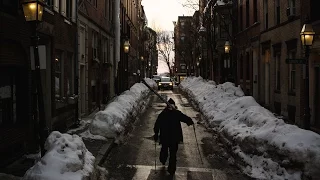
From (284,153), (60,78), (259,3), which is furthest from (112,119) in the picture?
(259,3)

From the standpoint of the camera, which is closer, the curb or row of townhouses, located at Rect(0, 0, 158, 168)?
row of townhouses, located at Rect(0, 0, 158, 168)

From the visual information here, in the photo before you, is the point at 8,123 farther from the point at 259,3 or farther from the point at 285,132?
the point at 259,3

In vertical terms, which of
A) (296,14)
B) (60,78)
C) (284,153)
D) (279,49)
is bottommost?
(284,153)

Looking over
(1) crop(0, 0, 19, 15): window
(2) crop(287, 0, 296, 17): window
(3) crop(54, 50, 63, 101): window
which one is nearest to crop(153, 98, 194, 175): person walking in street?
(1) crop(0, 0, 19, 15): window

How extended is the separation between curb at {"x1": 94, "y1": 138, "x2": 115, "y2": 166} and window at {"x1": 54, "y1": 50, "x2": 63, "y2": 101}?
328cm

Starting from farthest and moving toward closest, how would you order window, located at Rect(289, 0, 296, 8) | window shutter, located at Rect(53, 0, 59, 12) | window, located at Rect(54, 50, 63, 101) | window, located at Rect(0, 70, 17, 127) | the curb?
window, located at Rect(289, 0, 296, 8)
window, located at Rect(54, 50, 63, 101)
window shutter, located at Rect(53, 0, 59, 12)
the curb
window, located at Rect(0, 70, 17, 127)

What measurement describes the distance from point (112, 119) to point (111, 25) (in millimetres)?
15787

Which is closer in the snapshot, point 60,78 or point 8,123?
point 8,123

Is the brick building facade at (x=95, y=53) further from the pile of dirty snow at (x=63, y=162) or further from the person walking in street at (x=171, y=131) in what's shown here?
the pile of dirty snow at (x=63, y=162)

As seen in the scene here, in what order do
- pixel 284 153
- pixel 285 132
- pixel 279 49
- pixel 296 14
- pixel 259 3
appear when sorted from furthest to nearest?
pixel 259 3, pixel 279 49, pixel 296 14, pixel 285 132, pixel 284 153

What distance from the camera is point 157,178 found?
868 cm

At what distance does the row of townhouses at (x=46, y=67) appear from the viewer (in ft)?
29.0

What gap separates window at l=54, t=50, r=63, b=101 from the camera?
14.1 metres

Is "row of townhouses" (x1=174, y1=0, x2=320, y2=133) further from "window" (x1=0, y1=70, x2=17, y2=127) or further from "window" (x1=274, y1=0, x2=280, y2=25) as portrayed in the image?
"window" (x1=0, y1=70, x2=17, y2=127)
